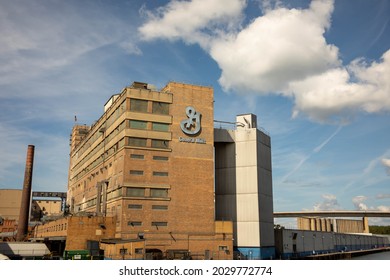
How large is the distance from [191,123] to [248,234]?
23.6 m

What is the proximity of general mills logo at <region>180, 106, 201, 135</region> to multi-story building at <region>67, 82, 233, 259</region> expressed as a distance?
18 cm

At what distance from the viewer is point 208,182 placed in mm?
71250

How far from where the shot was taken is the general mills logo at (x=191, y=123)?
71250 mm

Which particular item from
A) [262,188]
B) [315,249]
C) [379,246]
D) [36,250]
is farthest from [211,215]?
[379,246]

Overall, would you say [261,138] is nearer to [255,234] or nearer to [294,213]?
[255,234]

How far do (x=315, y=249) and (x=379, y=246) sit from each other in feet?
269

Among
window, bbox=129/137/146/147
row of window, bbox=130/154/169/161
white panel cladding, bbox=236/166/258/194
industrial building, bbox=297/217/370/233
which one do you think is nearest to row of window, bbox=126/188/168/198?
row of window, bbox=130/154/169/161

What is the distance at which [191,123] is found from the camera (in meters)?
71.8

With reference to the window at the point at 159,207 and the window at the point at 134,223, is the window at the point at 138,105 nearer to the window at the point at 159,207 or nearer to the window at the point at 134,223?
the window at the point at 159,207

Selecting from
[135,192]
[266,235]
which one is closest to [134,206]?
[135,192]

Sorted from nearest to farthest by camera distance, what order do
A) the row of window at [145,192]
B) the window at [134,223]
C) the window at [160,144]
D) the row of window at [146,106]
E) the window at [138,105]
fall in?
1. the window at [134,223]
2. the row of window at [145,192]
3. the window at [138,105]
4. the row of window at [146,106]
5. the window at [160,144]

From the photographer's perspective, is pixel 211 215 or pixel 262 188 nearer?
pixel 211 215

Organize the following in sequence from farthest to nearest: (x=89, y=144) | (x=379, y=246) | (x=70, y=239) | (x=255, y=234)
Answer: (x=379, y=246)
(x=89, y=144)
(x=255, y=234)
(x=70, y=239)

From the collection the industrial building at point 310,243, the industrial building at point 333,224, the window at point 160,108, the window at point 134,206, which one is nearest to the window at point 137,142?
the window at point 160,108
